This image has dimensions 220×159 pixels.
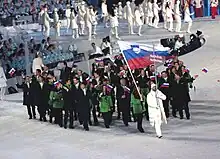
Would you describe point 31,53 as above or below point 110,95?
above

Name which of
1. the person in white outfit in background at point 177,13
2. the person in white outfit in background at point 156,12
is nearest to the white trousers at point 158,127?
the person in white outfit in background at point 177,13

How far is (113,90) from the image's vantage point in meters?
18.2

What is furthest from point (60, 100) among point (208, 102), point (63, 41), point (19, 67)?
point (63, 41)

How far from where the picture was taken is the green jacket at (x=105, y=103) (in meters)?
17.3

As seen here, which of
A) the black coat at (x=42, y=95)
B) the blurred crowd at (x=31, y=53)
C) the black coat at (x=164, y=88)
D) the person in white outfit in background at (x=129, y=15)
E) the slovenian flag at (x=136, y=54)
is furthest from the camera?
the person in white outfit in background at (x=129, y=15)

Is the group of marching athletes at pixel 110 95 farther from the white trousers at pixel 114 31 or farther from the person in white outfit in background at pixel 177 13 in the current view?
the white trousers at pixel 114 31

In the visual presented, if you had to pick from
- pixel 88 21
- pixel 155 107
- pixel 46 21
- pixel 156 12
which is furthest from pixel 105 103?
pixel 156 12

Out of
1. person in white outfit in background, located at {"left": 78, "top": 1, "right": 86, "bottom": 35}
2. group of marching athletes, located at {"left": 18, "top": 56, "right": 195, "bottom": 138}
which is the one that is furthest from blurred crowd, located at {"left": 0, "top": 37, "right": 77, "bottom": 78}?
group of marching athletes, located at {"left": 18, "top": 56, "right": 195, "bottom": 138}

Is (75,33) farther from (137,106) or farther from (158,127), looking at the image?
(158,127)

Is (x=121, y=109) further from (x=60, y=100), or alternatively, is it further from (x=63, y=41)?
(x=63, y=41)

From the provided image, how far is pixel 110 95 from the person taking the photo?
17344mm

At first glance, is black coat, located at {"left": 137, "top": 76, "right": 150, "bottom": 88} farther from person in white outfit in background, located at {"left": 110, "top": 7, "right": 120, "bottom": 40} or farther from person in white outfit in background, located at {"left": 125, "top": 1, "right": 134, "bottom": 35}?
person in white outfit in background, located at {"left": 125, "top": 1, "right": 134, "bottom": 35}

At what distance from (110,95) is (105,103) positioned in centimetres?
26

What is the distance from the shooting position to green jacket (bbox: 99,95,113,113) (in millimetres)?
17266
